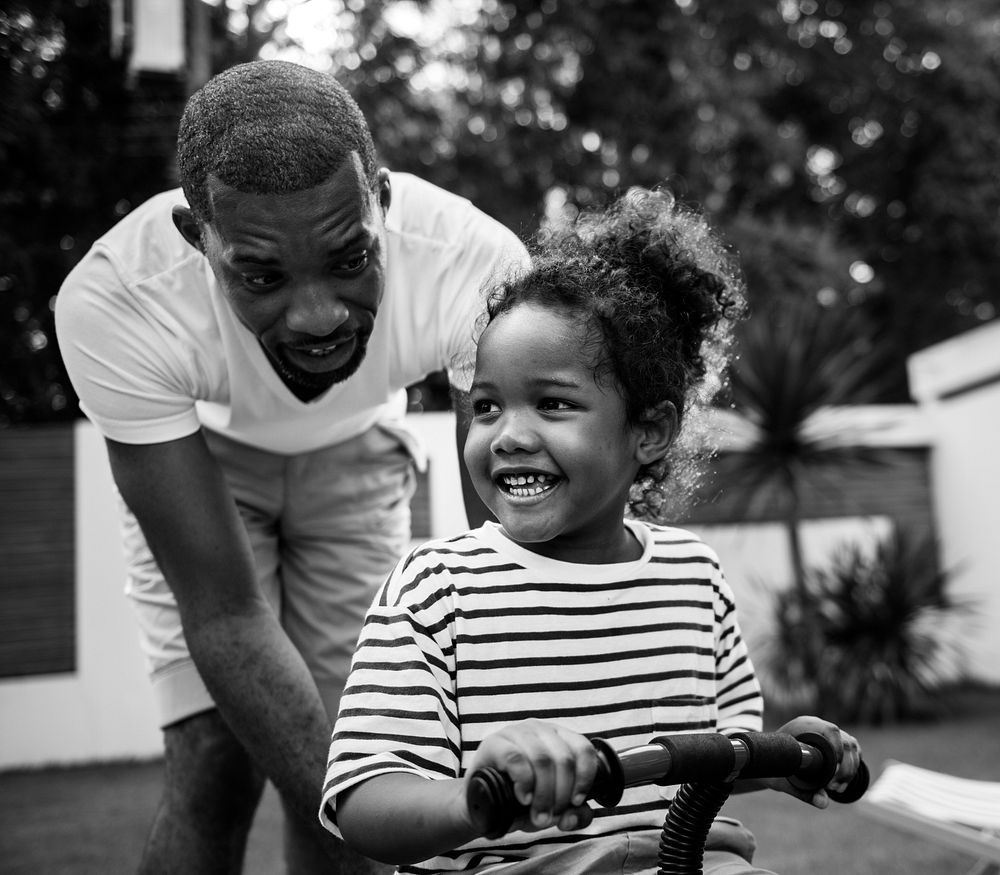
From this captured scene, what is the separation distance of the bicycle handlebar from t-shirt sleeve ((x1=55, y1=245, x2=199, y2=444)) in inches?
48.5

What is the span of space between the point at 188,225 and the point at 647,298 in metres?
0.85

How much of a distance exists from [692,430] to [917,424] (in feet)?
28.9

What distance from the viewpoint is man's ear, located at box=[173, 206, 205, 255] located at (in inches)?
83.7

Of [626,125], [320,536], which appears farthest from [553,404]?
[626,125]

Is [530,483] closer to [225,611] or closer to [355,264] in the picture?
[355,264]

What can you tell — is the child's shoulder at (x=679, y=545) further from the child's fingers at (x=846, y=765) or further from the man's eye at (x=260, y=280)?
the man's eye at (x=260, y=280)

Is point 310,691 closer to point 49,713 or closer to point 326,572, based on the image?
point 326,572

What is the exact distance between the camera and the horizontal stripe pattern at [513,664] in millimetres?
1537

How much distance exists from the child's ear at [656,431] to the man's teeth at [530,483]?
207 millimetres

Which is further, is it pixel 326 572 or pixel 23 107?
pixel 23 107

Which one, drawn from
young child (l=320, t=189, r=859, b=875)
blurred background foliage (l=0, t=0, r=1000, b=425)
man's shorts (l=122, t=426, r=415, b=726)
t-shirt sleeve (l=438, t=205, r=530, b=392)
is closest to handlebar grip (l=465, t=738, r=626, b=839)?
young child (l=320, t=189, r=859, b=875)

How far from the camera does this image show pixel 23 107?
714 centimetres

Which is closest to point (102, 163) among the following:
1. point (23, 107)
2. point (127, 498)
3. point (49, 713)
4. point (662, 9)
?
point (23, 107)

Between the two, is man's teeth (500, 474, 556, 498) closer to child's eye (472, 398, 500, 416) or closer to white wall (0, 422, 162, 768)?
child's eye (472, 398, 500, 416)
